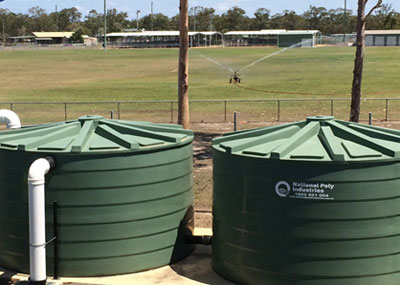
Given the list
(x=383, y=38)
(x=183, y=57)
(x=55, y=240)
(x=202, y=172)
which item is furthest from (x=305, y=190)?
(x=383, y=38)

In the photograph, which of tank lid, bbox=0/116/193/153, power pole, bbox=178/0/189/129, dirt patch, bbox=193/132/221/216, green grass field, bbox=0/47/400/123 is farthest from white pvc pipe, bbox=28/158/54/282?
green grass field, bbox=0/47/400/123

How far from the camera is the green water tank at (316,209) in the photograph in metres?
6.62

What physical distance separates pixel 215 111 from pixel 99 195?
2200cm

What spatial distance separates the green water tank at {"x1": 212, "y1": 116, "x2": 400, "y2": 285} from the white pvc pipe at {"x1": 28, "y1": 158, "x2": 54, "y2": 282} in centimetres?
216

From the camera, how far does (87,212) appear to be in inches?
299

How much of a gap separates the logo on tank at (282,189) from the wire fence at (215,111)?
1791 centimetres

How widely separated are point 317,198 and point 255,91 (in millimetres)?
34479

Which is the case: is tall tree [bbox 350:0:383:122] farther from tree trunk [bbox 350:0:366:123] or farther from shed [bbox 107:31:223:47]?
shed [bbox 107:31:223:47]

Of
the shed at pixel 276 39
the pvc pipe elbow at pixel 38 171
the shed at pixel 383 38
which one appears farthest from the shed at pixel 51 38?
the pvc pipe elbow at pixel 38 171

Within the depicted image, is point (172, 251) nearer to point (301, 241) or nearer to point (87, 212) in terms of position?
point (87, 212)

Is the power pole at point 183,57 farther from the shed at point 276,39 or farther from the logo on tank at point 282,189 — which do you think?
the shed at point 276,39

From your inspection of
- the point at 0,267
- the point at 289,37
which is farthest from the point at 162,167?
the point at 289,37

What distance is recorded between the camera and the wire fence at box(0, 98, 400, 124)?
25.9 m

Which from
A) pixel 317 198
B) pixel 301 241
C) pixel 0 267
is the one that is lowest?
pixel 0 267
